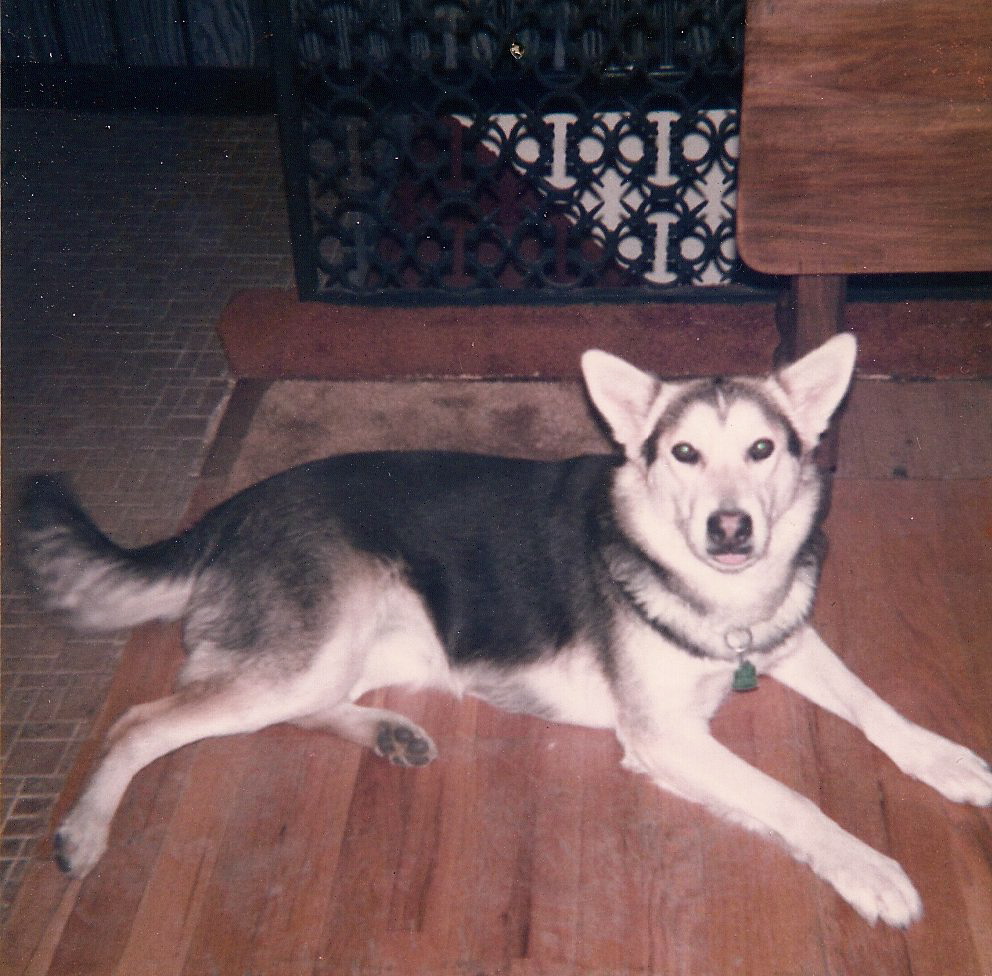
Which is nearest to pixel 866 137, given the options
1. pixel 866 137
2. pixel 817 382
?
pixel 866 137

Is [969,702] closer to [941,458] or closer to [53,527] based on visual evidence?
[941,458]

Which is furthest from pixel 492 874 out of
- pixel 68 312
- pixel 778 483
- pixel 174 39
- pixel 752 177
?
pixel 174 39

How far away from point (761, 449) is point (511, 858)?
1232mm

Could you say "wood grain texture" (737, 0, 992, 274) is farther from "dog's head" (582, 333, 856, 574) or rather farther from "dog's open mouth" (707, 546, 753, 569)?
"dog's open mouth" (707, 546, 753, 569)

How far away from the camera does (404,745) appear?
290 centimetres

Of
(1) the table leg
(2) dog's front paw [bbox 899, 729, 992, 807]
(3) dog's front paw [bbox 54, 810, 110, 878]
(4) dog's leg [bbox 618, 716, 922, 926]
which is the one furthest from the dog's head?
(3) dog's front paw [bbox 54, 810, 110, 878]

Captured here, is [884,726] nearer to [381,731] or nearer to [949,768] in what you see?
[949,768]

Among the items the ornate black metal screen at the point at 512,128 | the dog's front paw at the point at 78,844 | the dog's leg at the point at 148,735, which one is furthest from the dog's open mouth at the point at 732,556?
the ornate black metal screen at the point at 512,128

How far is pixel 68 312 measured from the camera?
4840 mm

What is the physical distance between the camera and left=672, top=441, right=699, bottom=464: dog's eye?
2.60m

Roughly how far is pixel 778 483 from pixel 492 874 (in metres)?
1.23

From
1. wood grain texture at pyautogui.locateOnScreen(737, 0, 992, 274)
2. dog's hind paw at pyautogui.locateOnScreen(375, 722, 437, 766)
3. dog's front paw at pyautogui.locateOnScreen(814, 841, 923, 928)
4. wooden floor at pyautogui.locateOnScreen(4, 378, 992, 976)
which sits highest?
wood grain texture at pyautogui.locateOnScreen(737, 0, 992, 274)

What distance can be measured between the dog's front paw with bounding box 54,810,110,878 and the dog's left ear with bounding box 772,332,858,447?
2.14 metres

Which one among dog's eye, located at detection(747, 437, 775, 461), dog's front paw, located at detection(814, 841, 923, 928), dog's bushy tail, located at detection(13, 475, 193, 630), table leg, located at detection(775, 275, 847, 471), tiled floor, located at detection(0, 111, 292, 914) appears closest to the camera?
dog's front paw, located at detection(814, 841, 923, 928)
